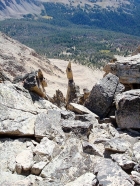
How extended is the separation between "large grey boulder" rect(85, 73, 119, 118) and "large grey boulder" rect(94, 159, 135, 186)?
198 inches

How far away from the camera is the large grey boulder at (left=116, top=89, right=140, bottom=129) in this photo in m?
10.8

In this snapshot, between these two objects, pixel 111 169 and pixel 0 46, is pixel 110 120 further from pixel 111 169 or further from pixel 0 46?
pixel 0 46

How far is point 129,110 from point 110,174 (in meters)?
3.77

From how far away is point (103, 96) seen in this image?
42.6 ft

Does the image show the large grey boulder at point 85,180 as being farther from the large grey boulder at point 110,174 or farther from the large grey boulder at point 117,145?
the large grey boulder at point 117,145

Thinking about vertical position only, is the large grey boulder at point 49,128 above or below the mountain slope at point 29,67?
above

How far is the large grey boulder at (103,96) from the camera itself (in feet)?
42.5

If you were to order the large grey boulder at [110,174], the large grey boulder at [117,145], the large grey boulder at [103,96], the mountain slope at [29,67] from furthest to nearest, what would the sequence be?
1. the mountain slope at [29,67]
2. the large grey boulder at [103,96]
3. the large grey boulder at [117,145]
4. the large grey boulder at [110,174]

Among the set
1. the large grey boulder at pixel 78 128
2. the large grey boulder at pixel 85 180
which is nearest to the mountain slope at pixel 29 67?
the large grey boulder at pixel 78 128

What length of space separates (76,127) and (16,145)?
2.17 m

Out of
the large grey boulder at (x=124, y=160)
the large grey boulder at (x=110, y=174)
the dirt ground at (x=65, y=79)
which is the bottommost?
the dirt ground at (x=65, y=79)

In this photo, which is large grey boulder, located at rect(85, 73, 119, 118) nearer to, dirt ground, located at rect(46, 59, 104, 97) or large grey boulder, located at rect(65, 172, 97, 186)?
large grey boulder, located at rect(65, 172, 97, 186)

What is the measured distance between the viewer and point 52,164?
843 cm

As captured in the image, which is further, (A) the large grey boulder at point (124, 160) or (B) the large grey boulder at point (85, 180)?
(A) the large grey boulder at point (124, 160)
